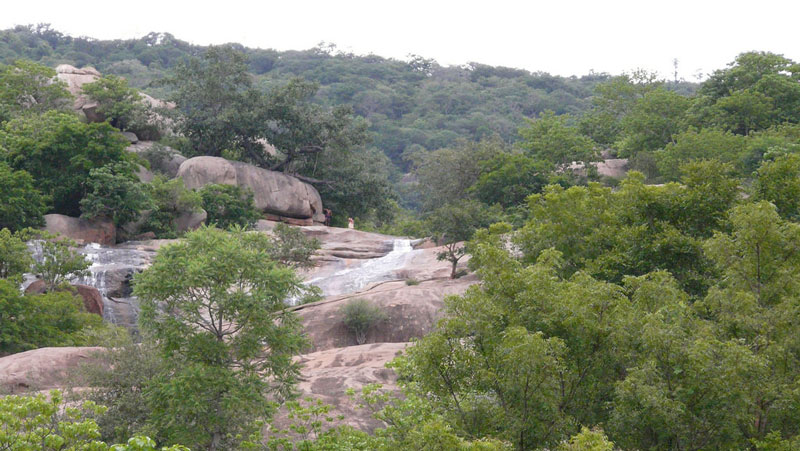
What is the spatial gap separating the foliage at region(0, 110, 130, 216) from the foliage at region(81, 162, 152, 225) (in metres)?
0.74

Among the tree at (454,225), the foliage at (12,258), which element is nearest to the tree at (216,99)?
the foliage at (12,258)

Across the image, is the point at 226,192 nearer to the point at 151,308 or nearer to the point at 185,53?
the point at 151,308

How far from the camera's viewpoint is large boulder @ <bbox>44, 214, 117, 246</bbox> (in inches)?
1374

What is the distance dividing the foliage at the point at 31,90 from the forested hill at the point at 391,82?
27.9 metres

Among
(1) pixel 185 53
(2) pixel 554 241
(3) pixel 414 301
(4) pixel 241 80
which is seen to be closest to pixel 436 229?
(3) pixel 414 301

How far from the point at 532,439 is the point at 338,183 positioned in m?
36.9

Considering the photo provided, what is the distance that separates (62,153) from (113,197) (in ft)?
12.9

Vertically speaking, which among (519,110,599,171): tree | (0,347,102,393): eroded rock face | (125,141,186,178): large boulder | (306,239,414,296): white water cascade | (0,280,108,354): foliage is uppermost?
(519,110,599,171): tree

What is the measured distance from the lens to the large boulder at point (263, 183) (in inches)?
1661

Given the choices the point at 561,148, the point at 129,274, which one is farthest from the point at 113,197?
the point at 561,148

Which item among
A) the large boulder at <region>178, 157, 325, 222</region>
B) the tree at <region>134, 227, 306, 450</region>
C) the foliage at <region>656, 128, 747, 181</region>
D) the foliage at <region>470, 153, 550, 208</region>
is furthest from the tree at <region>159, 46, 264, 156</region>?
the tree at <region>134, 227, 306, 450</region>

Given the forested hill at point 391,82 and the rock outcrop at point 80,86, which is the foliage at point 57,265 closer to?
the rock outcrop at point 80,86

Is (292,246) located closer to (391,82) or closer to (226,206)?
(226,206)

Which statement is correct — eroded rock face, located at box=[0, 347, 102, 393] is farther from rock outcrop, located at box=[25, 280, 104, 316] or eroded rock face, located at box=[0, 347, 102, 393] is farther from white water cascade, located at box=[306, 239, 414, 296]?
white water cascade, located at box=[306, 239, 414, 296]
